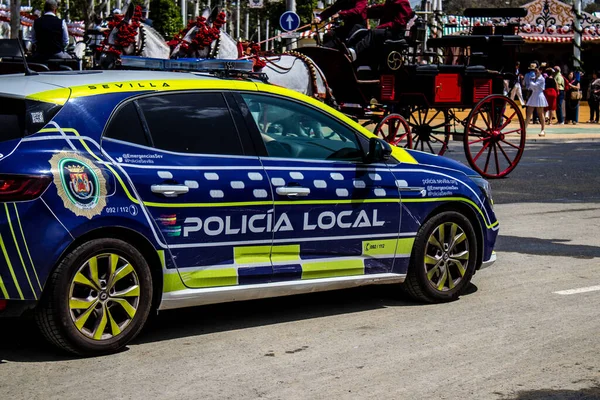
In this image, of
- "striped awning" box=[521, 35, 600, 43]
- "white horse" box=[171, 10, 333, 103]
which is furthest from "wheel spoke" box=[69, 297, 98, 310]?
"striped awning" box=[521, 35, 600, 43]

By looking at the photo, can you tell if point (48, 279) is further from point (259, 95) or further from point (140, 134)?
point (259, 95)

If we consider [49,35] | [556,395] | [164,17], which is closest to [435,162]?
[556,395]

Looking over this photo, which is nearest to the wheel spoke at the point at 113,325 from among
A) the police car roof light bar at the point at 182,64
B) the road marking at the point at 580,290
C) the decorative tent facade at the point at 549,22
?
the police car roof light bar at the point at 182,64

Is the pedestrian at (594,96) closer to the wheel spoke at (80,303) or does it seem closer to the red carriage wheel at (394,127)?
the red carriage wheel at (394,127)

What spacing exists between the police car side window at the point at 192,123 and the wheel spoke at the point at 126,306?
0.92 meters

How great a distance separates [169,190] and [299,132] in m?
1.29

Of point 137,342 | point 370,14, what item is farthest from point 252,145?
point 370,14

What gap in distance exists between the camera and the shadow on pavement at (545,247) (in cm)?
995

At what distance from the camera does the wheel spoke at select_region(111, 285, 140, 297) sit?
6145 millimetres

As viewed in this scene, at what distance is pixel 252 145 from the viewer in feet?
22.2

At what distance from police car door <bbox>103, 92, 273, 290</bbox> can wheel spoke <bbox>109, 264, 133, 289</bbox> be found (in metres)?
0.27

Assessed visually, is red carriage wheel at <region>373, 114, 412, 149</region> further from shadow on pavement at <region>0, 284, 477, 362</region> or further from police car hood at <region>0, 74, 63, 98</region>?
police car hood at <region>0, 74, 63, 98</region>

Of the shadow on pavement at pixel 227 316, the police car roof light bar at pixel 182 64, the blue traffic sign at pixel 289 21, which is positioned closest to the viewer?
the shadow on pavement at pixel 227 316

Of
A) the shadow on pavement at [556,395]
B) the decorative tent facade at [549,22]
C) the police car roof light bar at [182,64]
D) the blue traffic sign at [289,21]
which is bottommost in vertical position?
the shadow on pavement at [556,395]
